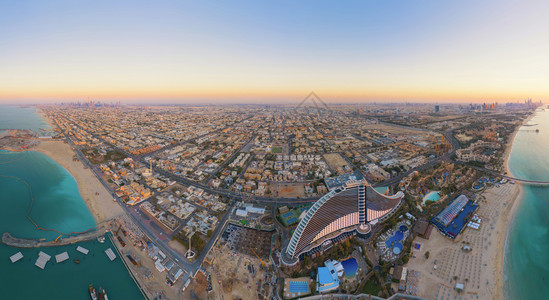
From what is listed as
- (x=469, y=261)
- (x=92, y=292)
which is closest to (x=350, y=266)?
(x=469, y=261)

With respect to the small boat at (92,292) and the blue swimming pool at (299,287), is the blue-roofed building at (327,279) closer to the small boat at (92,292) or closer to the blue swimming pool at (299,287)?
the blue swimming pool at (299,287)

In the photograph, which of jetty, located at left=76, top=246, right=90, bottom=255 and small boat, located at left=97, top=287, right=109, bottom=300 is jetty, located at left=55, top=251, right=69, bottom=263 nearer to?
jetty, located at left=76, top=246, right=90, bottom=255

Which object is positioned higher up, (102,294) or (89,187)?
(89,187)

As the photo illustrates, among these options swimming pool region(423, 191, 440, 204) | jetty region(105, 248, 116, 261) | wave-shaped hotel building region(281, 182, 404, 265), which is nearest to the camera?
wave-shaped hotel building region(281, 182, 404, 265)

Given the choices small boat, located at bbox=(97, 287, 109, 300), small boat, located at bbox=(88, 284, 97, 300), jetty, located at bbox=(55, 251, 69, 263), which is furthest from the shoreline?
jetty, located at bbox=(55, 251, 69, 263)

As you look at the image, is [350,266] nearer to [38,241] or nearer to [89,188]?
[38,241]

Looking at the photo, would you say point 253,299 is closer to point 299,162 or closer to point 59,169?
point 299,162

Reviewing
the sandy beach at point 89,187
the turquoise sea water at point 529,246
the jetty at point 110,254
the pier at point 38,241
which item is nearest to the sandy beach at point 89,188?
the sandy beach at point 89,187

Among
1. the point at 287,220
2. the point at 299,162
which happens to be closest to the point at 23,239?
the point at 287,220
